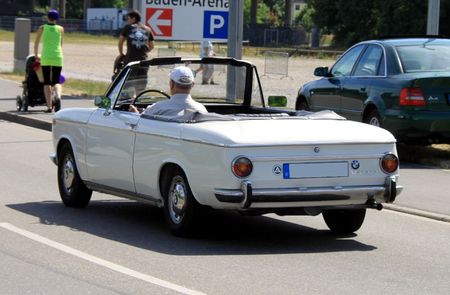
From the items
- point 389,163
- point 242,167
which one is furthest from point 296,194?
point 389,163

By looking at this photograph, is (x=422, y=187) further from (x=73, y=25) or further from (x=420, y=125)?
(x=73, y=25)

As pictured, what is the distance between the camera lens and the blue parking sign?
24.4 meters

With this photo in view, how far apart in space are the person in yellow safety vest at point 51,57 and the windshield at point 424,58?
7.09 metres

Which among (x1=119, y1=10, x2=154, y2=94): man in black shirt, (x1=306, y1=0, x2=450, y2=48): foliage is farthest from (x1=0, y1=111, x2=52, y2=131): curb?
(x1=306, y1=0, x2=450, y2=48): foliage

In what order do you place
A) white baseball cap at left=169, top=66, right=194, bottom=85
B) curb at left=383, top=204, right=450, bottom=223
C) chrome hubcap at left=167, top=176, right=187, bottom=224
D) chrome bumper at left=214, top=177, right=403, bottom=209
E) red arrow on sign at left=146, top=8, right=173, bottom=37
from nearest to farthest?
1. chrome bumper at left=214, top=177, right=403, bottom=209
2. chrome hubcap at left=167, top=176, right=187, bottom=224
3. white baseball cap at left=169, top=66, right=194, bottom=85
4. curb at left=383, top=204, right=450, bottom=223
5. red arrow on sign at left=146, top=8, right=173, bottom=37

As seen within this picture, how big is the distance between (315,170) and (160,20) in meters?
16.5

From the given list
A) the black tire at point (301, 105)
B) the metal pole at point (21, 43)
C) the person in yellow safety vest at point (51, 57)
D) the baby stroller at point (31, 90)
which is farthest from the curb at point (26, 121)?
the metal pole at point (21, 43)

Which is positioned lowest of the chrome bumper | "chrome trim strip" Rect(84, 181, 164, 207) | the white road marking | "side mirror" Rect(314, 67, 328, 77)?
the white road marking

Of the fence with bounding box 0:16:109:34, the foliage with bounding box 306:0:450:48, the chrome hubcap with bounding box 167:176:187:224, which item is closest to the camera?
the chrome hubcap with bounding box 167:176:187:224

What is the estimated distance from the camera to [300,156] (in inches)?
352

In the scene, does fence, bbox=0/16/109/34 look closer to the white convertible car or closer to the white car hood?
the white convertible car

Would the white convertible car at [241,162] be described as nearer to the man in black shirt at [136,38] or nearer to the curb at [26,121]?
the curb at [26,121]

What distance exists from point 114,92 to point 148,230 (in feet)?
5.19

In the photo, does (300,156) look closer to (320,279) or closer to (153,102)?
(320,279)
